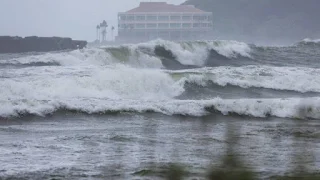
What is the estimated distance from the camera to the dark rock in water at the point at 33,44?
48406mm

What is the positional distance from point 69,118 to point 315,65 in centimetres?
2107

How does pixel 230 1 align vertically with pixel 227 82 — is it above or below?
above

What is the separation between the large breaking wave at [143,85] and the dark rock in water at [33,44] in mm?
22272

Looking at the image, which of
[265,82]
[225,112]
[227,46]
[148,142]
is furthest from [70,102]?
[227,46]

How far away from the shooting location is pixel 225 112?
1323cm

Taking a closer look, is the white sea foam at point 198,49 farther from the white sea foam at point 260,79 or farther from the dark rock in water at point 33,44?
the dark rock in water at point 33,44

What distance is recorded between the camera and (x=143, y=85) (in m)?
17.4

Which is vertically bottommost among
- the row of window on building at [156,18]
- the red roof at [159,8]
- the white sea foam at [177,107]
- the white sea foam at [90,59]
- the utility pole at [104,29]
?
the white sea foam at [177,107]

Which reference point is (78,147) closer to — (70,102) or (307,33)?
(70,102)

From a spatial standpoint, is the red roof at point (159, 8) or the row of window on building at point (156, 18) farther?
the red roof at point (159, 8)

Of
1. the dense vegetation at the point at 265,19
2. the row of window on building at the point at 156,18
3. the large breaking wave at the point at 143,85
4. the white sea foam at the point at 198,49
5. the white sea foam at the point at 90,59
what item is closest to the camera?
the large breaking wave at the point at 143,85

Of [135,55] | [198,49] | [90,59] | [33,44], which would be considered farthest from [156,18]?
[90,59]

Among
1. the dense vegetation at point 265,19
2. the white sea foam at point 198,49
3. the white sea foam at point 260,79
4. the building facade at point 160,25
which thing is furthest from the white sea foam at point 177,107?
the dense vegetation at point 265,19

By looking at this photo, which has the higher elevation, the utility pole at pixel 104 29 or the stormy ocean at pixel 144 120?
the utility pole at pixel 104 29
